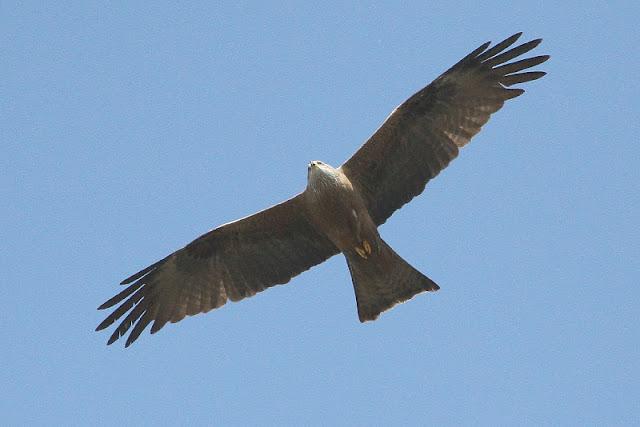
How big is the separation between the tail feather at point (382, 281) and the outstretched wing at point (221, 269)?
0.56 m

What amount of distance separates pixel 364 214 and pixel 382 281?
809 mm

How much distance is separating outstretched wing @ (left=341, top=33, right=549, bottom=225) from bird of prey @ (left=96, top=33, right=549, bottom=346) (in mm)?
11

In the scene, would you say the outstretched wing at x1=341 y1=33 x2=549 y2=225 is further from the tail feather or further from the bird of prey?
the tail feather

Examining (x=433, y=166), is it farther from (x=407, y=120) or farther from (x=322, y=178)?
(x=322, y=178)

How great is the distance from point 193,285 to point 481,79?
4.08 metres

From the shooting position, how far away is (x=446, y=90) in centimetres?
1316

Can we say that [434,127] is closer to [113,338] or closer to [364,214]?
[364,214]

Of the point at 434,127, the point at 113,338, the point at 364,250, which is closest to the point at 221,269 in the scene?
the point at 113,338

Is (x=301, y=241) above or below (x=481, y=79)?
below

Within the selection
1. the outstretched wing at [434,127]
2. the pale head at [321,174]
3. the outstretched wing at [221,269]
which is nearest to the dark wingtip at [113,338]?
the outstretched wing at [221,269]

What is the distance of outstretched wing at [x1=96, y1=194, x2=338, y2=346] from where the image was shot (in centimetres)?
1336

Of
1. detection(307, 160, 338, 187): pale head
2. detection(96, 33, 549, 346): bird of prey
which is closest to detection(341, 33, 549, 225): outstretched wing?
detection(96, 33, 549, 346): bird of prey

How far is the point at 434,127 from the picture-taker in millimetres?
13086

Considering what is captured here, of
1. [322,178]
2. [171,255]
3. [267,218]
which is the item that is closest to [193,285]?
[171,255]
